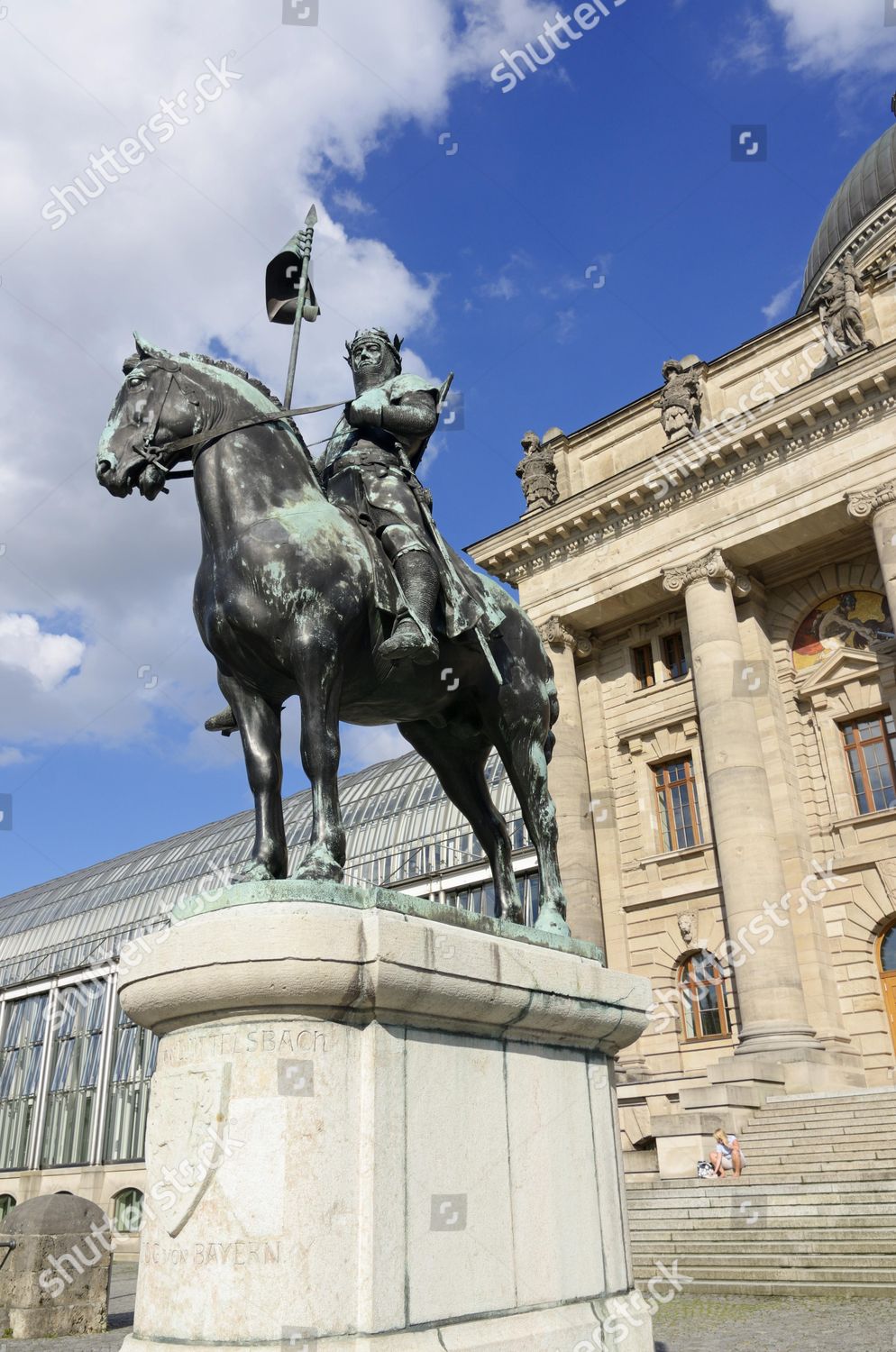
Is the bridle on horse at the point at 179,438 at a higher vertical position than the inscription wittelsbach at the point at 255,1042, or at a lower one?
higher

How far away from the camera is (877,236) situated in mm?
45156

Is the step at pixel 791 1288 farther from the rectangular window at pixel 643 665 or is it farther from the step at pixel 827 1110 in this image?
the rectangular window at pixel 643 665

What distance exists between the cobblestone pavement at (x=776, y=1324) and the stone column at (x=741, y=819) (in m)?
13.6

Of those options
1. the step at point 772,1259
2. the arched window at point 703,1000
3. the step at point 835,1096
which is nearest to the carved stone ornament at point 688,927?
the arched window at point 703,1000

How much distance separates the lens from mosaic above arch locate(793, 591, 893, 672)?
32.0 meters

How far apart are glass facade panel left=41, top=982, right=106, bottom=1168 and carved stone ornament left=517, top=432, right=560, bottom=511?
83.3 feet

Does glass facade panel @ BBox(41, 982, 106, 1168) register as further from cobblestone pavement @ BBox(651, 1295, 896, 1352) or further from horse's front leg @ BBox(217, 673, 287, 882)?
horse's front leg @ BBox(217, 673, 287, 882)

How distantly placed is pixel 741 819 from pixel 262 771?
84.1 ft

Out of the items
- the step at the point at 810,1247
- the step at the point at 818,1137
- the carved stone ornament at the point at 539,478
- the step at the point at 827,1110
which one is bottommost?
the step at the point at 810,1247

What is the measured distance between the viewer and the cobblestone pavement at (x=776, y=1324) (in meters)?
10.1

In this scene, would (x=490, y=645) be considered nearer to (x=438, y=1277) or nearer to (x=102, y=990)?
(x=438, y=1277)

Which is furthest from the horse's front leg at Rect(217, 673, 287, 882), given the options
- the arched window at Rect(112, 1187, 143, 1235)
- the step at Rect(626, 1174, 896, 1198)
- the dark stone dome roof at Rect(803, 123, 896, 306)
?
the dark stone dome roof at Rect(803, 123, 896, 306)

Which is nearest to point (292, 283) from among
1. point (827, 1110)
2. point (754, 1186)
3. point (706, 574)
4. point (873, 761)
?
point (754, 1186)

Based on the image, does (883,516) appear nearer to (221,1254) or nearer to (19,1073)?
(221,1254)
